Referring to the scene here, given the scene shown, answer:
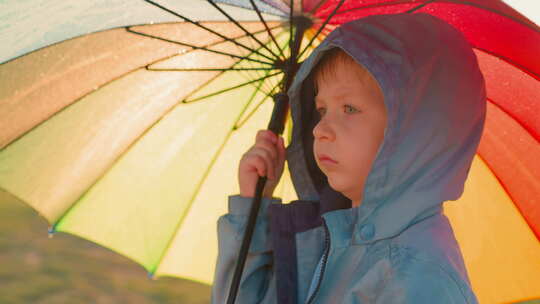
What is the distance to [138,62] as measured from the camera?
2.32 m

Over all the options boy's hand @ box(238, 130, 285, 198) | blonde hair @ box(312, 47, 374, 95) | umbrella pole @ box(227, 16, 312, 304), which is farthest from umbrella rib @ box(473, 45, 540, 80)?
boy's hand @ box(238, 130, 285, 198)

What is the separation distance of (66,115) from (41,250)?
269cm

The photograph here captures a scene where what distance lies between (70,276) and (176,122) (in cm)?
235

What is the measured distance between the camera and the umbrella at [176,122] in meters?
2.16

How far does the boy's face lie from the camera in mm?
1799

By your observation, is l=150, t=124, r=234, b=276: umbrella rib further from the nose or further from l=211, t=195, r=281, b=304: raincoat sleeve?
the nose

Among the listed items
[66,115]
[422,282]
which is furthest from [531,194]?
[66,115]

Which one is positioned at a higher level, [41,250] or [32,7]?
[32,7]

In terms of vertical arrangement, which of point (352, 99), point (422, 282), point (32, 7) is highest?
point (32, 7)

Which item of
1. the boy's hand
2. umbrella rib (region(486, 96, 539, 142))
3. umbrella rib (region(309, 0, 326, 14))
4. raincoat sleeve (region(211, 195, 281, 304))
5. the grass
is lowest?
the grass

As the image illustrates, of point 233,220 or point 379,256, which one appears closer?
point 379,256

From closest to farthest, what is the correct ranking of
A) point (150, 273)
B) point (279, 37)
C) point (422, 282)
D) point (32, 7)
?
point (422, 282) < point (32, 7) < point (279, 37) < point (150, 273)

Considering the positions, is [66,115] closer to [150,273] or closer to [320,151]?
[150,273]

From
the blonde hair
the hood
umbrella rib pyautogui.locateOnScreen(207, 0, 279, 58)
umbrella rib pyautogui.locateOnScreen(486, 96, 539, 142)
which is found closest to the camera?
the hood
